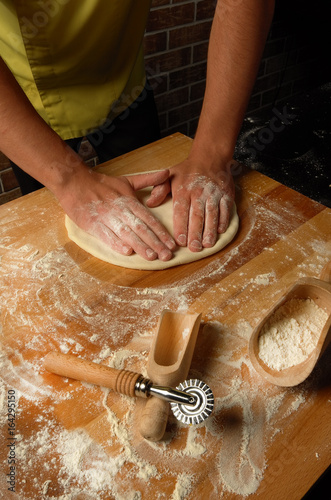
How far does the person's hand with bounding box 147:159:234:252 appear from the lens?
1.04 meters

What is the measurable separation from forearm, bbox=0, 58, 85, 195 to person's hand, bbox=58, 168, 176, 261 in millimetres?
40

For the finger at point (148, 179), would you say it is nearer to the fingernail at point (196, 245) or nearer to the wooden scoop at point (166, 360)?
the fingernail at point (196, 245)

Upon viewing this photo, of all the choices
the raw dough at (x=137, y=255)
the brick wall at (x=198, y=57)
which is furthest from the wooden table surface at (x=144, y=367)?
the brick wall at (x=198, y=57)

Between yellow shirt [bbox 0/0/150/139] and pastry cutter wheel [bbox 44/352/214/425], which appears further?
yellow shirt [bbox 0/0/150/139]

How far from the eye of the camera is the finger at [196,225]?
1.02 m

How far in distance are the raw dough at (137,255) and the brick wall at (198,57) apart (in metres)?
1.29

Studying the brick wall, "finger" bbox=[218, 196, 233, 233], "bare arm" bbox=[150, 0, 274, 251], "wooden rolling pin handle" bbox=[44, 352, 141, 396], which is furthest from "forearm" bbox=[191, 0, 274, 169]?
the brick wall

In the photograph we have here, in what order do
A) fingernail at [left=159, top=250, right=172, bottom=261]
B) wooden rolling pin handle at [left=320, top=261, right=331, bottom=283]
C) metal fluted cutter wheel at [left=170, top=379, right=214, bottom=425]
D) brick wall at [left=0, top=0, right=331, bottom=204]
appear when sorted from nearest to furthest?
1. metal fluted cutter wheel at [left=170, top=379, right=214, bottom=425]
2. wooden rolling pin handle at [left=320, top=261, right=331, bottom=283]
3. fingernail at [left=159, top=250, right=172, bottom=261]
4. brick wall at [left=0, top=0, right=331, bottom=204]

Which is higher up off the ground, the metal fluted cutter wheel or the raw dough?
the metal fluted cutter wheel

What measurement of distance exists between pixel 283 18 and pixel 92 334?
2934 millimetres

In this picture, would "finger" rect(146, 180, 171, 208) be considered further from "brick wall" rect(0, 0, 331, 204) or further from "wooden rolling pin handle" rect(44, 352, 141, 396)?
"brick wall" rect(0, 0, 331, 204)

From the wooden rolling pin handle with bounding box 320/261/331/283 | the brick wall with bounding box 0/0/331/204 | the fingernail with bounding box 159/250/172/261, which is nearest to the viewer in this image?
the wooden rolling pin handle with bounding box 320/261/331/283

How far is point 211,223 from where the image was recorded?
41.6 inches

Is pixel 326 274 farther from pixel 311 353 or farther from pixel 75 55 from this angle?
pixel 75 55
